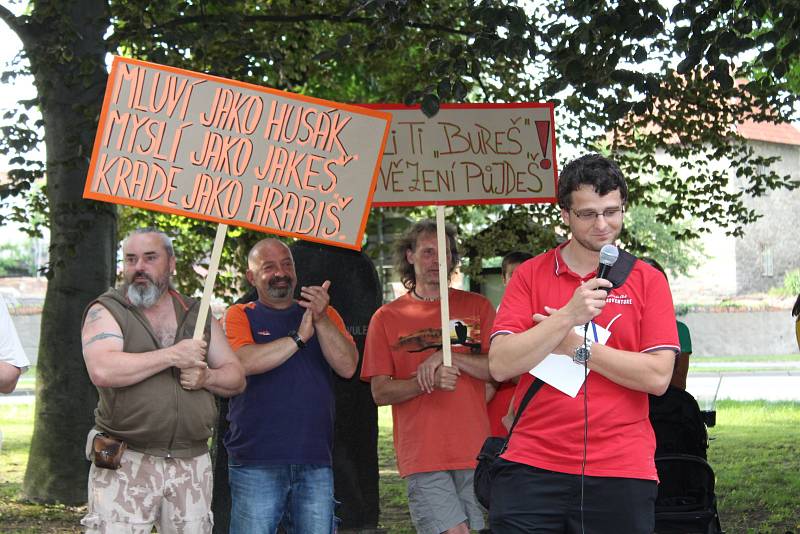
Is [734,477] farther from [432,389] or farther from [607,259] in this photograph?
[607,259]

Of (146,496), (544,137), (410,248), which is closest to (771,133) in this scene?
(544,137)

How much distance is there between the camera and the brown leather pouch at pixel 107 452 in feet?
15.8

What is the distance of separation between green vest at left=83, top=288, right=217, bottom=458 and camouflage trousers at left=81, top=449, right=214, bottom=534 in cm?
6

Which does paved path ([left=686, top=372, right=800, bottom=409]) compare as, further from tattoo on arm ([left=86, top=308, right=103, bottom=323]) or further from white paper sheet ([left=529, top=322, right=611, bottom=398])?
white paper sheet ([left=529, top=322, right=611, bottom=398])

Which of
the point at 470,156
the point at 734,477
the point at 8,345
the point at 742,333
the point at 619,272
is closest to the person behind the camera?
the point at 619,272

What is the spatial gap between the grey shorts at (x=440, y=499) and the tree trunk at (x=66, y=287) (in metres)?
5.42

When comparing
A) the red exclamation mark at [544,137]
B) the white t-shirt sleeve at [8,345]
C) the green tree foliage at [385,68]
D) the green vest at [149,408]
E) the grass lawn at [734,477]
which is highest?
the green tree foliage at [385,68]

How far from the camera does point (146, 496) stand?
4879 millimetres

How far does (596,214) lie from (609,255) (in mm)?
280

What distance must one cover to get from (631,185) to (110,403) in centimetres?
938

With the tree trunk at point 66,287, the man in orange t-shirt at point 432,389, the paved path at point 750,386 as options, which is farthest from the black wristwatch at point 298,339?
the paved path at point 750,386

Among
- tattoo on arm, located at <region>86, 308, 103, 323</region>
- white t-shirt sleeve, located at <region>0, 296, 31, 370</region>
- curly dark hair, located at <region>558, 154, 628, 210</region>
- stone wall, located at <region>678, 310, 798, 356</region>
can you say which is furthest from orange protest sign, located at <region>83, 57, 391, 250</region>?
stone wall, located at <region>678, 310, 798, 356</region>

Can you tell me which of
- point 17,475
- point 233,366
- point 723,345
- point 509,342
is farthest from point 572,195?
point 723,345

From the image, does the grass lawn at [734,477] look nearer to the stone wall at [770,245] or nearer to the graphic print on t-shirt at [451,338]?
the graphic print on t-shirt at [451,338]
